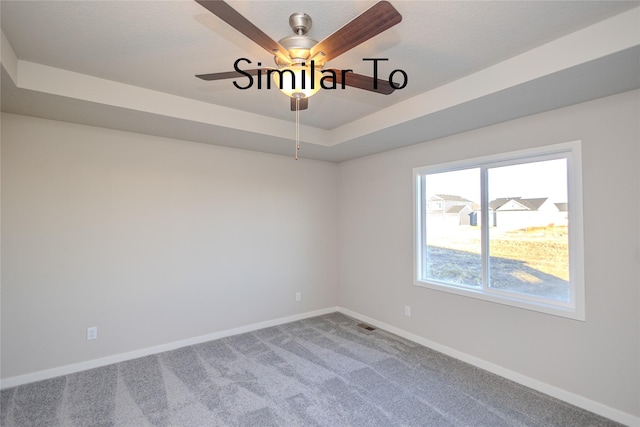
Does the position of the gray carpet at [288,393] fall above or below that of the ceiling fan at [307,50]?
below

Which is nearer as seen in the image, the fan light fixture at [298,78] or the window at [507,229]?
the fan light fixture at [298,78]

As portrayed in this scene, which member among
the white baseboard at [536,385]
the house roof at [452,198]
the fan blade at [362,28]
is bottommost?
the white baseboard at [536,385]

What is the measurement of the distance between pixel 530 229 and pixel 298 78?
2.51 m

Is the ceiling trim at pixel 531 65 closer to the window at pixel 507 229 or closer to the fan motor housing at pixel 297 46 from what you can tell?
the window at pixel 507 229

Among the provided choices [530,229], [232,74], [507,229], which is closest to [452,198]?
[507,229]

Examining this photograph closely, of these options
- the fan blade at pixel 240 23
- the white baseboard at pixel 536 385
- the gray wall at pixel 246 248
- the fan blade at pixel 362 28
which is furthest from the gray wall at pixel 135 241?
the fan blade at pixel 362 28

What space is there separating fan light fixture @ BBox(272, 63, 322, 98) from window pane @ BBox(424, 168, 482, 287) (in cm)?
232

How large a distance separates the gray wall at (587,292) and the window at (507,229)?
0.08 m

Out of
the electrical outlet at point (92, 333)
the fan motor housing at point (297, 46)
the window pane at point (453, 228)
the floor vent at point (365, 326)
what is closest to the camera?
the fan motor housing at point (297, 46)

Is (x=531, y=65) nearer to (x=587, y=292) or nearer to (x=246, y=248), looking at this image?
(x=587, y=292)

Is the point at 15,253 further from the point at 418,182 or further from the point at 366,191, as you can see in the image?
the point at 418,182

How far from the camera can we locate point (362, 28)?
1282 millimetres

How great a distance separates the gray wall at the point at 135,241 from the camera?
2773 millimetres

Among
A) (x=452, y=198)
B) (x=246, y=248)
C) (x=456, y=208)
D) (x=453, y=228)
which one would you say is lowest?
(x=246, y=248)
